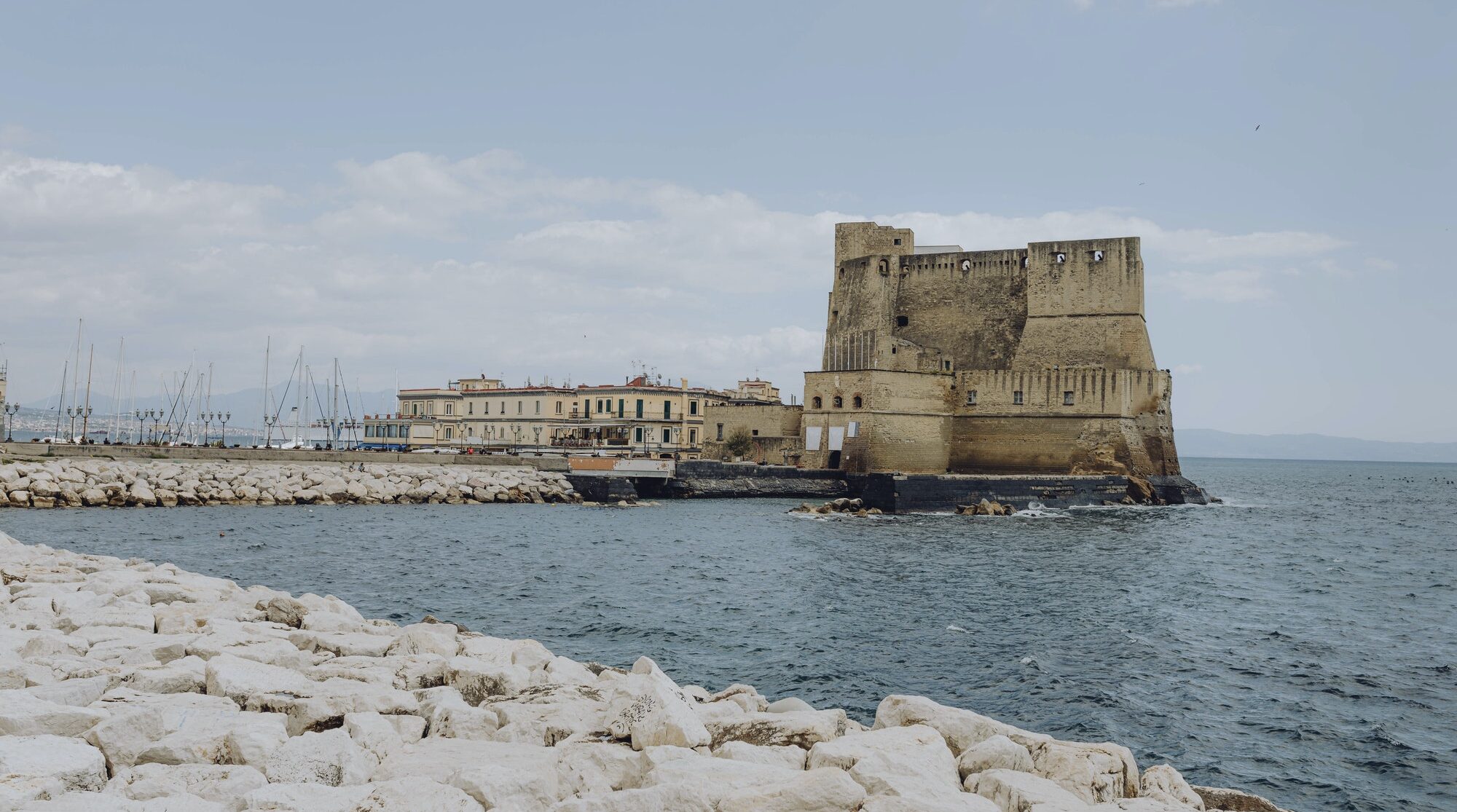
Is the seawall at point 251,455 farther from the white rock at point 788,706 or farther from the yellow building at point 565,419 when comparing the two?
the white rock at point 788,706

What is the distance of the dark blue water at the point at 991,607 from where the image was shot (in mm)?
9727

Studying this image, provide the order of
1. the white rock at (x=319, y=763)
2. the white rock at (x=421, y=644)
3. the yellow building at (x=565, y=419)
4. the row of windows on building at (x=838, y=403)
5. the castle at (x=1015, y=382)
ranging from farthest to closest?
1. the yellow building at (x=565, y=419)
2. the row of windows on building at (x=838, y=403)
3. the castle at (x=1015, y=382)
4. the white rock at (x=421, y=644)
5. the white rock at (x=319, y=763)

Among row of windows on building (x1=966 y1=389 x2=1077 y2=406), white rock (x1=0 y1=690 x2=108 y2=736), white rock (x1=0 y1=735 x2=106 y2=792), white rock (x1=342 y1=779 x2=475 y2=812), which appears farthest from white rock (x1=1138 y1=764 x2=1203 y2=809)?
row of windows on building (x1=966 y1=389 x2=1077 y2=406)

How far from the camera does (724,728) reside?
6242 mm

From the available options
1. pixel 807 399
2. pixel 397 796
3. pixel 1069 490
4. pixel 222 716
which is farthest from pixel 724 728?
pixel 807 399

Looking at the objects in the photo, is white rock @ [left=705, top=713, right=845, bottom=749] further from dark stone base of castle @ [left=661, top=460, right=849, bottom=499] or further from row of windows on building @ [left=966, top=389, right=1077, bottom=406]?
row of windows on building @ [left=966, top=389, right=1077, bottom=406]

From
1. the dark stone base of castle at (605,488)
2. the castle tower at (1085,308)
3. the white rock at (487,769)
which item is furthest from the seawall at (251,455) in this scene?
the white rock at (487,769)

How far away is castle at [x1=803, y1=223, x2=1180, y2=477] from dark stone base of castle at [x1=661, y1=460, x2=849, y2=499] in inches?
37.8

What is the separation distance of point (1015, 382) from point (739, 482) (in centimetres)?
1076

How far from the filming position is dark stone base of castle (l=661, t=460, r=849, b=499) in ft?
127

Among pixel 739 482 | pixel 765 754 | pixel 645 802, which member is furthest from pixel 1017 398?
pixel 645 802

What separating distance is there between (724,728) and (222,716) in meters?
2.85

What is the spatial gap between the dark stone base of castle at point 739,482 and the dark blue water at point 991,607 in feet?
25.2

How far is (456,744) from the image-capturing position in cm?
611
